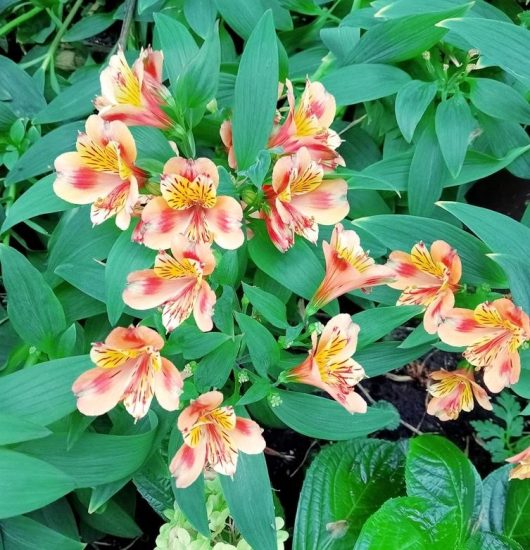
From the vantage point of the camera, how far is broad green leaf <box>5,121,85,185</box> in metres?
1.00

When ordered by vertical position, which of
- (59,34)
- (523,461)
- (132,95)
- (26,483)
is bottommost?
(523,461)

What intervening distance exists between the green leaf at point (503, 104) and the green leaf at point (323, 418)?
0.48m

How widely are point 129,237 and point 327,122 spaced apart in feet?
0.94

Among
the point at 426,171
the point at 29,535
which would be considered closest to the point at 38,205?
the point at 29,535

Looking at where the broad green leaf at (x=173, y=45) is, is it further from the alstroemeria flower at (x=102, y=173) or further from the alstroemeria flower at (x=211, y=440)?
the alstroemeria flower at (x=211, y=440)

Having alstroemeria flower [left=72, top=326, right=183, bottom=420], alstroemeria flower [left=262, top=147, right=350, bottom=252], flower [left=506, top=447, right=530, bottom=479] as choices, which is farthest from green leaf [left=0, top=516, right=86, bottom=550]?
flower [left=506, top=447, right=530, bottom=479]

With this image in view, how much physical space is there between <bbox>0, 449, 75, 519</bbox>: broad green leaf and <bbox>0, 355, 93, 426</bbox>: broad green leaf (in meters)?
0.06

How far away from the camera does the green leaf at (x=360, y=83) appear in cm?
95

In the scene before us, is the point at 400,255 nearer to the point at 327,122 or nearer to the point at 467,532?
the point at 327,122

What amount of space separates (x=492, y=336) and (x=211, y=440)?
35 centimetres

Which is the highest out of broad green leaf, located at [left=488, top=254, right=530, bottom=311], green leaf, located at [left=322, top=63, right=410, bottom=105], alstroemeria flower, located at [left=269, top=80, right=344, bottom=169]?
alstroemeria flower, located at [left=269, top=80, right=344, bottom=169]

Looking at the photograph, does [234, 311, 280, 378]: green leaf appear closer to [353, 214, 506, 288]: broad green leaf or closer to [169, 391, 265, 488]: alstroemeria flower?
[169, 391, 265, 488]: alstroemeria flower

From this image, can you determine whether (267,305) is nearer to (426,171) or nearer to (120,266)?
(120,266)

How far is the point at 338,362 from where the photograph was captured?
0.71 metres
